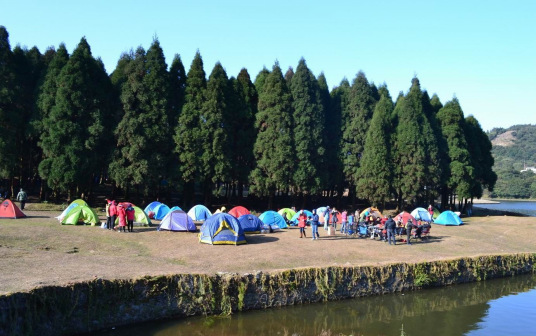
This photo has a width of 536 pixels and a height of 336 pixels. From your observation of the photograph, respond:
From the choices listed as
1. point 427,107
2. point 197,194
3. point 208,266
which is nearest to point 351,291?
point 208,266

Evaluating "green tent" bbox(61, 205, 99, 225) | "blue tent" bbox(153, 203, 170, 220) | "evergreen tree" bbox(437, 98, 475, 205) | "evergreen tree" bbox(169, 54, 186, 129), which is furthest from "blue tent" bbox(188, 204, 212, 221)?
"evergreen tree" bbox(437, 98, 475, 205)

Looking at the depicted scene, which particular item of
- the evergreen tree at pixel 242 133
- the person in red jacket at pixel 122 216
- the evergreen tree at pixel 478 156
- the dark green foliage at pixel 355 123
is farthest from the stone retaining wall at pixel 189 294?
the evergreen tree at pixel 478 156

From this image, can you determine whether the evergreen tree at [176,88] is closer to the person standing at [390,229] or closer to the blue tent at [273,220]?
the blue tent at [273,220]

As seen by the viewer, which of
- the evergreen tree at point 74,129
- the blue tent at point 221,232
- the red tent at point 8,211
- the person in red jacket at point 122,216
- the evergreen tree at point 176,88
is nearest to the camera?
the blue tent at point 221,232

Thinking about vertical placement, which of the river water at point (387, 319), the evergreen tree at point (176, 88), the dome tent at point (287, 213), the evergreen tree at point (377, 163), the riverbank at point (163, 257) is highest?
the evergreen tree at point (176, 88)

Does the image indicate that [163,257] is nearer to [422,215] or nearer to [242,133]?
[242,133]

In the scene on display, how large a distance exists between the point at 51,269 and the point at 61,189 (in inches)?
649

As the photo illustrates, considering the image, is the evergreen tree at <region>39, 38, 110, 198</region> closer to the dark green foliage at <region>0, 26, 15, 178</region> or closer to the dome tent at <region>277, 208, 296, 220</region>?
the dark green foliage at <region>0, 26, 15, 178</region>

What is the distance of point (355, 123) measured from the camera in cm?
3738

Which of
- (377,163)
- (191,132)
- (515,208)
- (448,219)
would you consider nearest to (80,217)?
(191,132)

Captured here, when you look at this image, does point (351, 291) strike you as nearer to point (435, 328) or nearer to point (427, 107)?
point (435, 328)

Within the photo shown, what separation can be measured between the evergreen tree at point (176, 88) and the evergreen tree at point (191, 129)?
569 mm

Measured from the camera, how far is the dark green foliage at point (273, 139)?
3225 cm

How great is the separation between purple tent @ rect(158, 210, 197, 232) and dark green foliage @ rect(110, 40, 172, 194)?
8.87 metres
